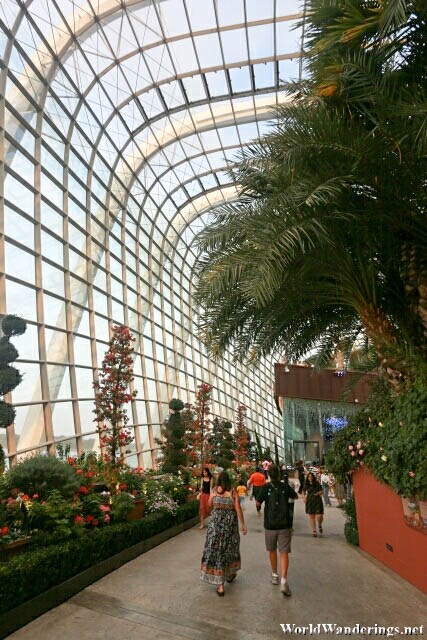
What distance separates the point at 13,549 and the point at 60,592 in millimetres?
657

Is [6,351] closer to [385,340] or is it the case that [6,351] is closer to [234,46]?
[385,340]

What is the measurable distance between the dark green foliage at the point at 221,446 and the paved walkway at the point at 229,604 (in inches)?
596

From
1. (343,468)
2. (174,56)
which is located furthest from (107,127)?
(343,468)

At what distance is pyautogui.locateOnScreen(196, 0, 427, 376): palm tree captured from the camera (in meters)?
5.04

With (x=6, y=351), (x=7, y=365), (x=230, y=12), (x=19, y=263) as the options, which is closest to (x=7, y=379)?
(x=7, y=365)

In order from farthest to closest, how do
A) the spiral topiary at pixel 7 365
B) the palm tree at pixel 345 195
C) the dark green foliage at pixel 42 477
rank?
1. the spiral topiary at pixel 7 365
2. the dark green foliage at pixel 42 477
3. the palm tree at pixel 345 195

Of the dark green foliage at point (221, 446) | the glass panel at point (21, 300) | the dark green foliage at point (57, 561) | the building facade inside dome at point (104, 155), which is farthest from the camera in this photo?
the dark green foliage at point (221, 446)

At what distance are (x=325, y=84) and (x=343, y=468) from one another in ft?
19.1

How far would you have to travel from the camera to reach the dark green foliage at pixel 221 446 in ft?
70.6

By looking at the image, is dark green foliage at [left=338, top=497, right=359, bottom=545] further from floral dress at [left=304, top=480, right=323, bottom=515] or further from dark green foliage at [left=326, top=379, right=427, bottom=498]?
dark green foliage at [left=326, top=379, right=427, bottom=498]

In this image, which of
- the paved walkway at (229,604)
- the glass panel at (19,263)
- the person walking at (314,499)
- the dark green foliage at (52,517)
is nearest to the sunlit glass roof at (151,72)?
the glass panel at (19,263)

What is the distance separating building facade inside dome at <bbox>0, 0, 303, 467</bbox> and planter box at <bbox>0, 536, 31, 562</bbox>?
19.6 ft

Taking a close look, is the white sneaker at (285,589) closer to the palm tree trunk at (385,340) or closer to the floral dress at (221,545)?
the floral dress at (221,545)

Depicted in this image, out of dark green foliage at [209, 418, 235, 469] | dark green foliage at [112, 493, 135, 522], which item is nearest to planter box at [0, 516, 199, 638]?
dark green foliage at [112, 493, 135, 522]
